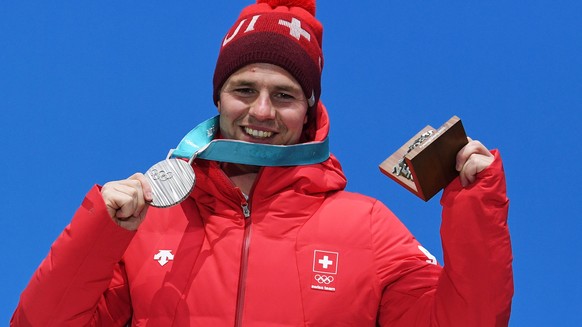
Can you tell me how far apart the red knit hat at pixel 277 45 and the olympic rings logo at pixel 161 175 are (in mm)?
381

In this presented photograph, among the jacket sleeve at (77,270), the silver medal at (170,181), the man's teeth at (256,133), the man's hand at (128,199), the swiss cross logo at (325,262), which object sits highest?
the man's teeth at (256,133)

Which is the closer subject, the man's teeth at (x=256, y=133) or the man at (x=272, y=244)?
the man at (x=272, y=244)

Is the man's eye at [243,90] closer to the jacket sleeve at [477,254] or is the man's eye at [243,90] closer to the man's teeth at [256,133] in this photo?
the man's teeth at [256,133]

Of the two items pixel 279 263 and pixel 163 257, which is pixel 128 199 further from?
pixel 279 263

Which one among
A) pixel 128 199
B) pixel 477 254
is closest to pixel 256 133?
pixel 128 199

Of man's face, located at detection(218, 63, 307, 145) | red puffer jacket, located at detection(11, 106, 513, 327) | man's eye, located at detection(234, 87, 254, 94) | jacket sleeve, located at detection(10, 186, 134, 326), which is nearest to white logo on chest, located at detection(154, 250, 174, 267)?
red puffer jacket, located at detection(11, 106, 513, 327)

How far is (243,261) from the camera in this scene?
7.08 feet

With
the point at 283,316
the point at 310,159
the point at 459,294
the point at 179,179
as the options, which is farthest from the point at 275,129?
the point at 459,294

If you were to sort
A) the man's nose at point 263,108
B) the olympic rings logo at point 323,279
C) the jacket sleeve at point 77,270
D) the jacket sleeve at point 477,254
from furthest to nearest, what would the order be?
the man's nose at point 263,108 → the olympic rings logo at point 323,279 → the jacket sleeve at point 77,270 → the jacket sleeve at point 477,254

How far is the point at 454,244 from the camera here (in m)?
1.94

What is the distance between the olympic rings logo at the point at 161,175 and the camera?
6.84 feet

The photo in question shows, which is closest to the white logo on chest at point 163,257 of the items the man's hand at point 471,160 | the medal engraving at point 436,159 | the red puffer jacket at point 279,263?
the red puffer jacket at point 279,263

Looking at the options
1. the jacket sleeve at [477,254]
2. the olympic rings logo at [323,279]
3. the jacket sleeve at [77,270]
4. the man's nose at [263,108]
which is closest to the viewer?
the jacket sleeve at [477,254]

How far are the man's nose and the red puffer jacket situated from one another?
133 mm
